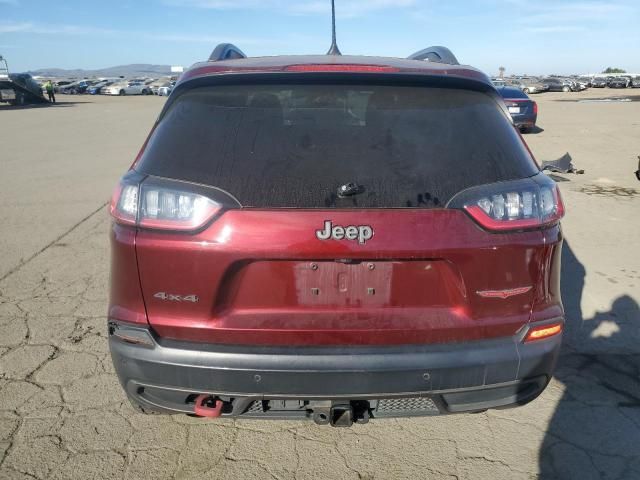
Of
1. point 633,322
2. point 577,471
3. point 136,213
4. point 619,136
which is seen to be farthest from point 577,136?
point 136,213

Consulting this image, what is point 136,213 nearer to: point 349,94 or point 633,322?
point 349,94

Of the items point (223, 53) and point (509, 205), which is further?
point (223, 53)

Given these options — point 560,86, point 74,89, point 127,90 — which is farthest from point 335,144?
point 74,89

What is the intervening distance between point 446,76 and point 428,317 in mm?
1012

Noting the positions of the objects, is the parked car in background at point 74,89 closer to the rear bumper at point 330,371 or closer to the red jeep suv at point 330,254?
the red jeep suv at point 330,254

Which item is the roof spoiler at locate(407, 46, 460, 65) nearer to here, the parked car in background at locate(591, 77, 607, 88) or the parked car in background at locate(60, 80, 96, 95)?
the parked car in background at locate(60, 80, 96, 95)

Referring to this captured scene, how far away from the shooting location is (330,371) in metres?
1.92

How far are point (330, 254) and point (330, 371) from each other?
1.49 feet

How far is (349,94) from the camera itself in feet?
6.79

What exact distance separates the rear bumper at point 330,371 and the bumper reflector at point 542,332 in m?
0.03

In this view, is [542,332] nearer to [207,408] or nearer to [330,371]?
[330,371]

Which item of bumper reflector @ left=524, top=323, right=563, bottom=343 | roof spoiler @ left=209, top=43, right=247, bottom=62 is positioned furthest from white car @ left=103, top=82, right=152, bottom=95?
bumper reflector @ left=524, top=323, right=563, bottom=343

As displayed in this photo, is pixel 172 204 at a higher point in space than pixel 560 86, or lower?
lower

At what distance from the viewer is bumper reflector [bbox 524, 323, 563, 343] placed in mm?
2027
